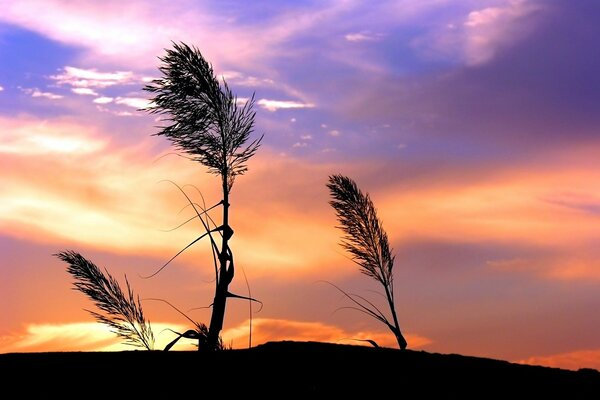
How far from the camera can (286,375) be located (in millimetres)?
3771

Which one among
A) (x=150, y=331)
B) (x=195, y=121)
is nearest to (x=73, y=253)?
(x=150, y=331)

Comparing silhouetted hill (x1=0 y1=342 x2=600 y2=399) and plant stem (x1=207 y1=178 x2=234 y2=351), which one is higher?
plant stem (x1=207 y1=178 x2=234 y2=351)

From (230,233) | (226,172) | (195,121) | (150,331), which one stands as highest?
(195,121)

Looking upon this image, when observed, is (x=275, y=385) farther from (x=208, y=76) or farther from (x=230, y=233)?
(x=208, y=76)

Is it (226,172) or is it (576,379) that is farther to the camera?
(226,172)

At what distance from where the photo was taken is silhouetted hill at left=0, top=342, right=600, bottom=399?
145 inches

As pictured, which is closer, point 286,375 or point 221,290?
point 286,375

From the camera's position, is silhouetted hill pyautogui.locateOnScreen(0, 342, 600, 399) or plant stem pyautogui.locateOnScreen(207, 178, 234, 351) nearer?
silhouetted hill pyautogui.locateOnScreen(0, 342, 600, 399)

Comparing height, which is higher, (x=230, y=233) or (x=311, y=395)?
(x=230, y=233)

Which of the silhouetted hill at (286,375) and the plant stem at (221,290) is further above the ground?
the plant stem at (221,290)

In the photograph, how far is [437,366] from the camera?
4.27m

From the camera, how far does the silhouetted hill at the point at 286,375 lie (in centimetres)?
367

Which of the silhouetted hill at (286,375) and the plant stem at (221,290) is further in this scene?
the plant stem at (221,290)

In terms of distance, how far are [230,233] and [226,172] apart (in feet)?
2.19
